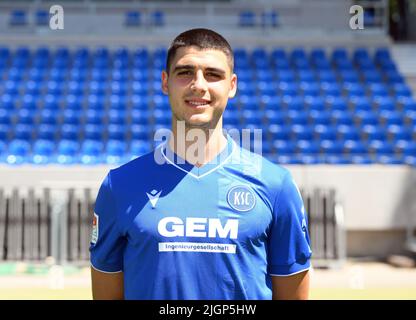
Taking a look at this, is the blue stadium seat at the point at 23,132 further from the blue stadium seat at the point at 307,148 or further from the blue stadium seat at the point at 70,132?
the blue stadium seat at the point at 307,148

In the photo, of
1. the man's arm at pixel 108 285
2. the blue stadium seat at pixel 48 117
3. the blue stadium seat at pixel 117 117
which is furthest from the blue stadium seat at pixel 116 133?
the man's arm at pixel 108 285

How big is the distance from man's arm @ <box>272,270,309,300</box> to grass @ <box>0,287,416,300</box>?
4.71 metres

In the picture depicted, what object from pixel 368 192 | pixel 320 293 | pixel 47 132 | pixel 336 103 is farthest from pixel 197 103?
pixel 336 103

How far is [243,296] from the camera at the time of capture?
2.10 meters

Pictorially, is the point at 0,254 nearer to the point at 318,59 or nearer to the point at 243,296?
the point at 243,296

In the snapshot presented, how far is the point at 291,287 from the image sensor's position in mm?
2236

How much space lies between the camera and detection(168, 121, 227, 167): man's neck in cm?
215

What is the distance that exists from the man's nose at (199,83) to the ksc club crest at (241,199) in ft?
1.17

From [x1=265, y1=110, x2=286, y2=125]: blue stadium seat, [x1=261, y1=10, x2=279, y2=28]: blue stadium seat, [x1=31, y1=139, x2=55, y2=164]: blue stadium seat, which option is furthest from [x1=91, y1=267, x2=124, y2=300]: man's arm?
[x1=261, y1=10, x2=279, y2=28]: blue stadium seat

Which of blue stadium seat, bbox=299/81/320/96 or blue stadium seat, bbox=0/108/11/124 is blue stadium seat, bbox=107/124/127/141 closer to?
blue stadium seat, bbox=0/108/11/124

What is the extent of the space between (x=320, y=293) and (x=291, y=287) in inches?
207

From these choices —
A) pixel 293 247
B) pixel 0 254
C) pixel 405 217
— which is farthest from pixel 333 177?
pixel 293 247

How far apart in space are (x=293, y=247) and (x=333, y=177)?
28.0ft

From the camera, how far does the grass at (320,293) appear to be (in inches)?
271
